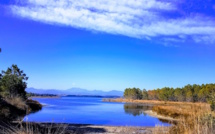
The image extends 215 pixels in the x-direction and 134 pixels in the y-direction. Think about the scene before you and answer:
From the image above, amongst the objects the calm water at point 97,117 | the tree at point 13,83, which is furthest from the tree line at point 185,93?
the tree at point 13,83

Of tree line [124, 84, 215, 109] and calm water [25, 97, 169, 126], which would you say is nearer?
calm water [25, 97, 169, 126]

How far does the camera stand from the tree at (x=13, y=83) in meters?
31.0

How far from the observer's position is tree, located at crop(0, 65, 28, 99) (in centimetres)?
3097

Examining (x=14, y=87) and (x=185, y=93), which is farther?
(x=185, y=93)

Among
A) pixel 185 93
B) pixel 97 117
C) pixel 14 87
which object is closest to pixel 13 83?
pixel 14 87

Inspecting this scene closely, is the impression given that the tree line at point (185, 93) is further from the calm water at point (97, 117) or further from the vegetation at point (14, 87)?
the vegetation at point (14, 87)

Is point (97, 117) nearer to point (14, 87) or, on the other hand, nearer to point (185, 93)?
point (14, 87)

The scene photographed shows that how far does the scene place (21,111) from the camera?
28203 millimetres

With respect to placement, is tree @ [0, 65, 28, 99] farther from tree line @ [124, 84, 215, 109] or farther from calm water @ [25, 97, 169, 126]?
tree line @ [124, 84, 215, 109]

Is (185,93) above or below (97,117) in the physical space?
above

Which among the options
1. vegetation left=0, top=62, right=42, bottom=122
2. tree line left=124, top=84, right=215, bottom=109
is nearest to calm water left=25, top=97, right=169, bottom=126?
vegetation left=0, top=62, right=42, bottom=122

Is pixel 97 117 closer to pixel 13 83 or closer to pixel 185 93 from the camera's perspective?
pixel 13 83

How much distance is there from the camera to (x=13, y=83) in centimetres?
3189

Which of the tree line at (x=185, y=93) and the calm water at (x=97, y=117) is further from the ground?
the tree line at (x=185, y=93)
